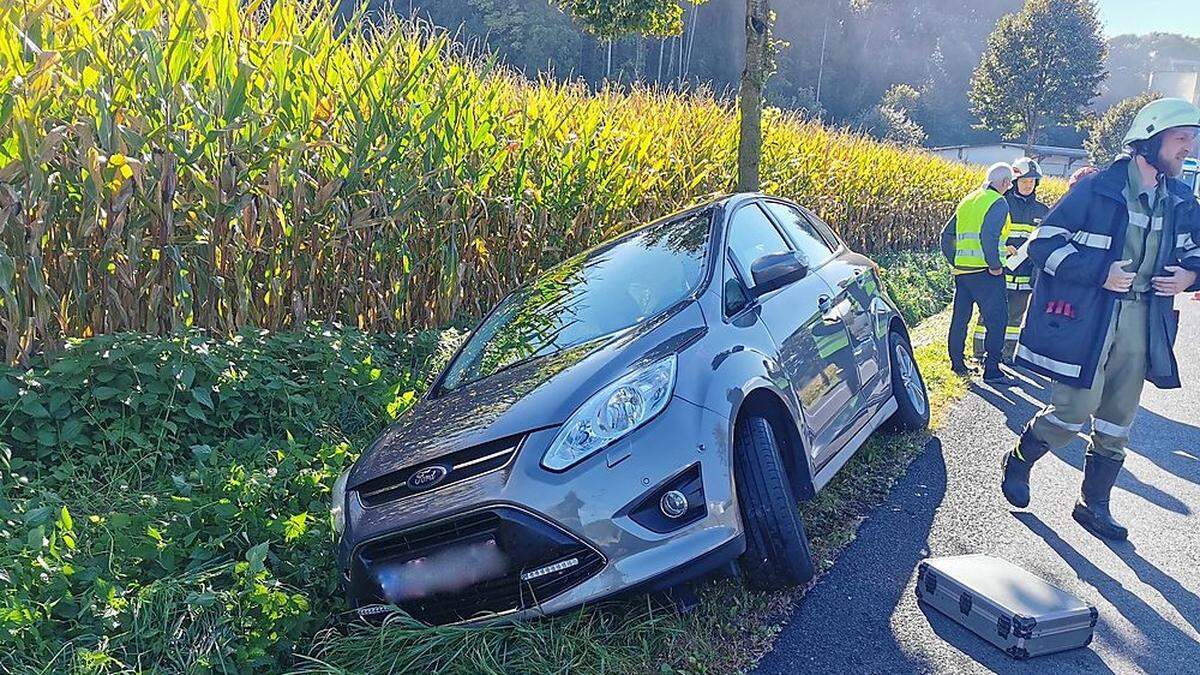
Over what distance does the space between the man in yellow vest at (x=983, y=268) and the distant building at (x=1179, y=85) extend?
63806 millimetres

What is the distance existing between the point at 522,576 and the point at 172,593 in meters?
1.25

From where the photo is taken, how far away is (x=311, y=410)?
481cm

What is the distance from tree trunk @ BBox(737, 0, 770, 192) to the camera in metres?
7.71

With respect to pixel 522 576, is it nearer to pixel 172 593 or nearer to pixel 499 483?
pixel 499 483

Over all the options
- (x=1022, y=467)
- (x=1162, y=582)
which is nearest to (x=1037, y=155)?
(x=1022, y=467)

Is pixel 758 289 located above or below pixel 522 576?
above

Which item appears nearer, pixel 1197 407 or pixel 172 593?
pixel 172 593

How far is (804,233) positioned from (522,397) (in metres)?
2.58

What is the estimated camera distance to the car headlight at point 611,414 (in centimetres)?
292

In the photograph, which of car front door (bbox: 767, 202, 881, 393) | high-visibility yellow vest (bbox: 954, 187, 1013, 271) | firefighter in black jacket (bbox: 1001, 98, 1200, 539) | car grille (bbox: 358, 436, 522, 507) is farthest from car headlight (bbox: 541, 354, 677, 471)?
high-visibility yellow vest (bbox: 954, 187, 1013, 271)

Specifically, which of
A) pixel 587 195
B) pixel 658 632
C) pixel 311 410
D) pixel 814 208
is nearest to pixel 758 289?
pixel 658 632

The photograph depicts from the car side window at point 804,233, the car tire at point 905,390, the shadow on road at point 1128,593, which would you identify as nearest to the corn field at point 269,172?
the car side window at point 804,233

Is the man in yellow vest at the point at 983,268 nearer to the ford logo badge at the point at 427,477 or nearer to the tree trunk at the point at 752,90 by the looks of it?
the tree trunk at the point at 752,90

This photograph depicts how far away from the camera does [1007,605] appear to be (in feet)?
10.3
